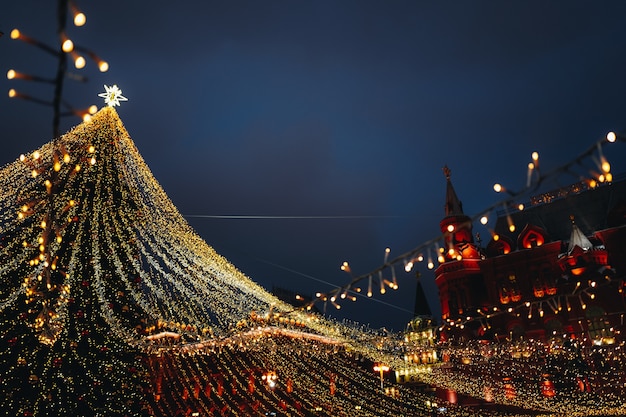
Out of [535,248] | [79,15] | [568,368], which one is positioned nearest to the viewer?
[79,15]

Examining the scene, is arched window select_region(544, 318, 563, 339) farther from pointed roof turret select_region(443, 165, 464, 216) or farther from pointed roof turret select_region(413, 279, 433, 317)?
pointed roof turret select_region(413, 279, 433, 317)

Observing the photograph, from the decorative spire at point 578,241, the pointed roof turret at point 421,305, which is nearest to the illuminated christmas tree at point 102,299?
the decorative spire at point 578,241

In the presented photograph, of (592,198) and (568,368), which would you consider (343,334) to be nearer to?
(568,368)

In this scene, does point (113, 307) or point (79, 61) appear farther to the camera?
point (113, 307)

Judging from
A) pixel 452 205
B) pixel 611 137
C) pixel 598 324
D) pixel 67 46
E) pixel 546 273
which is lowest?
pixel 67 46

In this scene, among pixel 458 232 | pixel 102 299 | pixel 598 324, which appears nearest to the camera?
pixel 102 299

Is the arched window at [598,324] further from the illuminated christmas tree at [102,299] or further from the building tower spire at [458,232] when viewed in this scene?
the illuminated christmas tree at [102,299]

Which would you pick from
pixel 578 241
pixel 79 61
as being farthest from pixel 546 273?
pixel 79 61

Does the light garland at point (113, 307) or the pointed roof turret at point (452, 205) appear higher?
the pointed roof turret at point (452, 205)

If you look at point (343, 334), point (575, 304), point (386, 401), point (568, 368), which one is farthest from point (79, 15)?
point (575, 304)

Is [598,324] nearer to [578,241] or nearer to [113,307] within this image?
[578,241]

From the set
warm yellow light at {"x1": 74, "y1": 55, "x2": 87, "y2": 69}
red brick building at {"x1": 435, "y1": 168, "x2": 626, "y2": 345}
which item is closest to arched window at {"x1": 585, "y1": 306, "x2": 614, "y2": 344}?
red brick building at {"x1": 435, "y1": 168, "x2": 626, "y2": 345}

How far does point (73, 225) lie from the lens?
14242mm

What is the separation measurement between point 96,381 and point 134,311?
3019mm
